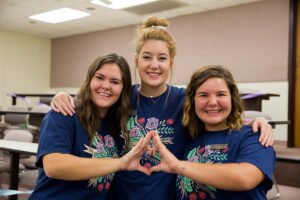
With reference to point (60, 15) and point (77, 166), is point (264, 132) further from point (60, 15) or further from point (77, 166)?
point (60, 15)

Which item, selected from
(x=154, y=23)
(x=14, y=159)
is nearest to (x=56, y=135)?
(x=154, y=23)

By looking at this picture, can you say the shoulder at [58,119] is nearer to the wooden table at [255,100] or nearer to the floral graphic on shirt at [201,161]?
the floral graphic on shirt at [201,161]

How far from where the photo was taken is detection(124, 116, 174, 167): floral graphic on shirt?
1.44 metres

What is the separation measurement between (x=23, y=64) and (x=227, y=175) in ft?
33.3

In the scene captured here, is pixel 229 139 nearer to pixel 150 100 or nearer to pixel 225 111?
pixel 225 111

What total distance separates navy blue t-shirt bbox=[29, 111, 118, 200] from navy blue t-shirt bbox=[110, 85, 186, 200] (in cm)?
8

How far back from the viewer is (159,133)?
56.7 inches

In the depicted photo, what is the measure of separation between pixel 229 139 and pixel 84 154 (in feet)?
1.70

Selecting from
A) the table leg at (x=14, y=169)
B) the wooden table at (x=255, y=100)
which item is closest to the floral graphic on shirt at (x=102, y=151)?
the table leg at (x=14, y=169)

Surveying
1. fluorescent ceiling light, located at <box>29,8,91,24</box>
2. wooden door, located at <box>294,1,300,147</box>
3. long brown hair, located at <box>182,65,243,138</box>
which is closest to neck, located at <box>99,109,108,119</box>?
long brown hair, located at <box>182,65,243,138</box>

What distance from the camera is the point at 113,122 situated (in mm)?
1473

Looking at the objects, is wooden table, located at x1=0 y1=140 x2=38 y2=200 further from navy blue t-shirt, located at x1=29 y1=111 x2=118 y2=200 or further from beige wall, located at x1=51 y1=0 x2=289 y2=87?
beige wall, located at x1=51 y1=0 x2=289 y2=87

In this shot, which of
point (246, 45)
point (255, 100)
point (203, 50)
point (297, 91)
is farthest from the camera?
point (203, 50)

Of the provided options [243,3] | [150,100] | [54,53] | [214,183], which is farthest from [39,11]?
[214,183]
